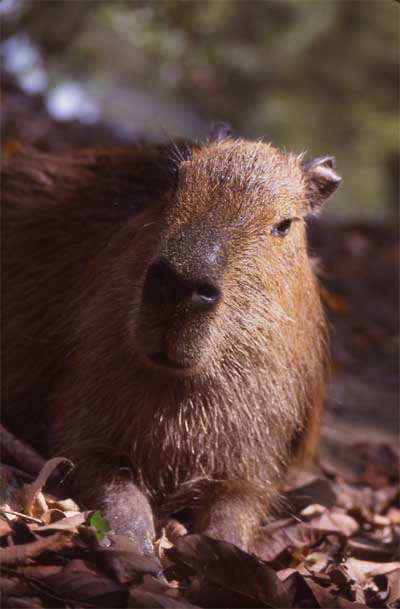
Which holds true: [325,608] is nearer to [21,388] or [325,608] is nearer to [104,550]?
[104,550]

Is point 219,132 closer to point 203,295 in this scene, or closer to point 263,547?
point 203,295

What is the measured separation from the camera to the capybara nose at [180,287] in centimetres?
275

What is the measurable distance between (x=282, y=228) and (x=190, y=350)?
743 millimetres

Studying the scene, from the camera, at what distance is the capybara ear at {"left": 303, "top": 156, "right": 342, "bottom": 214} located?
3.68 meters

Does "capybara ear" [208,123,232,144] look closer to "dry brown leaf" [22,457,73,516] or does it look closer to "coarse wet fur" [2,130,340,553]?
"coarse wet fur" [2,130,340,553]

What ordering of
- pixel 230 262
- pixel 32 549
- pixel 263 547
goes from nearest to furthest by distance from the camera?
pixel 32 549 → pixel 230 262 → pixel 263 547

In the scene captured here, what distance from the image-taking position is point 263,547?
11.7 feet

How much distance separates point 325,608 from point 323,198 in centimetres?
174

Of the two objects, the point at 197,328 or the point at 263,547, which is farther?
the point at 263,547

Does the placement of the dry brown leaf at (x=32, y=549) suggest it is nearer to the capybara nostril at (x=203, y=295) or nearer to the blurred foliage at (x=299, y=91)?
the capybara nostril at (x=203, y=295)

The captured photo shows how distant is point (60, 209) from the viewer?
4406 millimetres

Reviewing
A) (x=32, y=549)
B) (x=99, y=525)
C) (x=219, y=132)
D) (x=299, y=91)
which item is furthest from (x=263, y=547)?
(x=299, y=91)

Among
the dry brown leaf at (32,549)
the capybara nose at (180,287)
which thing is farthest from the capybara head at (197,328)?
the dry brown leaf at (32,549)

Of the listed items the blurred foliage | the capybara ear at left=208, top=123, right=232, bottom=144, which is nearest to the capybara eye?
the capybara ear at left=208, top=123, right=232, bottom=144
